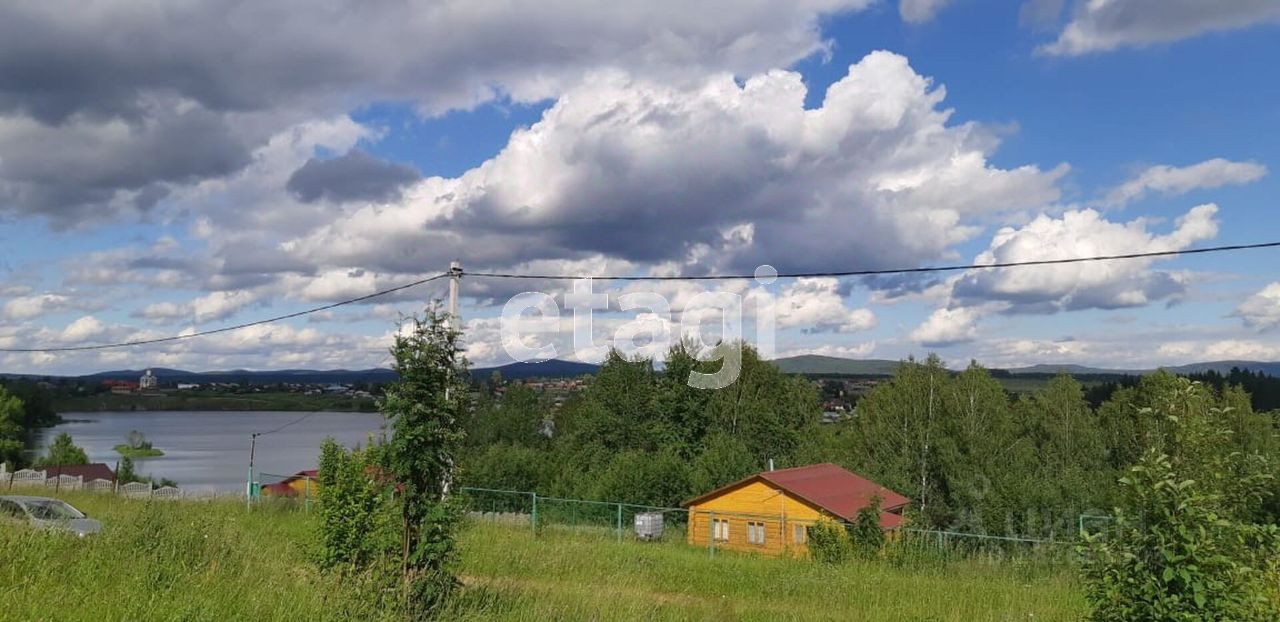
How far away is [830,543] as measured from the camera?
1595 centimetres

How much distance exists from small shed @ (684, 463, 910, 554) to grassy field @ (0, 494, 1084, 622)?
1080 cm

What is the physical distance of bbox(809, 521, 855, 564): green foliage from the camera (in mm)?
15297

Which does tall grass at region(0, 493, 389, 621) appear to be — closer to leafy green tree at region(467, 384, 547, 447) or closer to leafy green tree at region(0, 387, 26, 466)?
leafy green tree at region(0, 387, 26, 466)

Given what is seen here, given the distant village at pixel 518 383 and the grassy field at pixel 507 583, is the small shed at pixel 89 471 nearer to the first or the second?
the distant village at pixel 518 383

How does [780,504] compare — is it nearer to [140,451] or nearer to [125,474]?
[125,474]

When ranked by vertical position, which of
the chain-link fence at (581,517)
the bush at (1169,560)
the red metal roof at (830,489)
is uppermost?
the bush at (1169,560)

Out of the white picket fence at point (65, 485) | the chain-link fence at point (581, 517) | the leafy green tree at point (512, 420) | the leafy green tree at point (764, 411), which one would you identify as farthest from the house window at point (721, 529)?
the leafy green tree at point (512, 420)

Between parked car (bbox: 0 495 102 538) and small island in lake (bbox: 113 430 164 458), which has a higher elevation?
parked car (bbox: 0 495 102 538)

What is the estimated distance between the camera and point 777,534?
2716 cm

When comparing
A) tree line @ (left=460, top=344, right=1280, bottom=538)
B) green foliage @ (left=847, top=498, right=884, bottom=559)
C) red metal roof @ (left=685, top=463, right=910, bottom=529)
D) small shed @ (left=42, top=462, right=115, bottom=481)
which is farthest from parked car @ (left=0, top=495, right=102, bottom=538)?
small shed @ (left=42, top=462, right=115, bottom=481)

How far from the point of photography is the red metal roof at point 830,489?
29.7 m

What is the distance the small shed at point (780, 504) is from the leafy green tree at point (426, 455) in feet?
57.7

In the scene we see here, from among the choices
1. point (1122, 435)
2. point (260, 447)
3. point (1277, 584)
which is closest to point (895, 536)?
point (1277, 584)

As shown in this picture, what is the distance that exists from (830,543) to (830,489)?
667 inches
